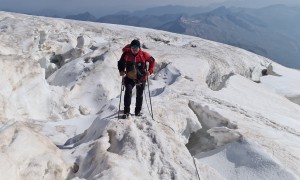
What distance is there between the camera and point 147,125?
13461 mm

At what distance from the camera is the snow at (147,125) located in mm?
11070

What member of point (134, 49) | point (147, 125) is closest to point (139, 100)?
point (147, 125)

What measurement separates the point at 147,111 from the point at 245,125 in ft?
13.8

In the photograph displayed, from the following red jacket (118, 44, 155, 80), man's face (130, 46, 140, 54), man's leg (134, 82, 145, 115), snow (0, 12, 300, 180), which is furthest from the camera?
man's leg (134, 82, 145, 115)

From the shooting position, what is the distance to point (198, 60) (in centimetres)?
3250

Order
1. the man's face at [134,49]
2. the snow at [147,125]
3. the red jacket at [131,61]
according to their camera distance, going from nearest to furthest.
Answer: the snow at [147,125] < the man's face at [134,49] < the red jacket at [131,61]

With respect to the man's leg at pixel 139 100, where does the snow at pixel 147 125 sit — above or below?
below

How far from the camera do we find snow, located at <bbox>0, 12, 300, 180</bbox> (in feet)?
36.3

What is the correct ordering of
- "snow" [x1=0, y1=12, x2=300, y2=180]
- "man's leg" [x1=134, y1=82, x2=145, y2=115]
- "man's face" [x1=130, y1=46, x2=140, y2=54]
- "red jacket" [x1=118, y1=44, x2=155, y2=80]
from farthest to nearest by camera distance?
1. "man's leg" [x1=134, y1=82, x2=145, y2=115]
2. "red jacket" [x1=118, y1=44, x2=155, y2=80]
3. "man's face" [x1=130, y1=46, x2=140, y2=54]
4. "snow" [x1=0, y1=12, x2=300, y2=180]

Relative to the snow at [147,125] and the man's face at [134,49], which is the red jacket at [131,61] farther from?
the snow at [147,125]

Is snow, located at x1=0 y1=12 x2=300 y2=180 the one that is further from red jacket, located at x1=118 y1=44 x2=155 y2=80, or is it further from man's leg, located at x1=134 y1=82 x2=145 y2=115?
red jacket, located at x1=118 y1=44 x2=155 y2=80

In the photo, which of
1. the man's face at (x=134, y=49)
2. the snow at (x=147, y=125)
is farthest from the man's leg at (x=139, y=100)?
the man's face at (x=134, y=49)

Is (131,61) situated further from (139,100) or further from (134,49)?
(139,100)

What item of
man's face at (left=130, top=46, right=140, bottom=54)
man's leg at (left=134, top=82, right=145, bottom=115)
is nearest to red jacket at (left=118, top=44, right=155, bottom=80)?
man's face at (left=130, top=46, right=140, bottom=54)
